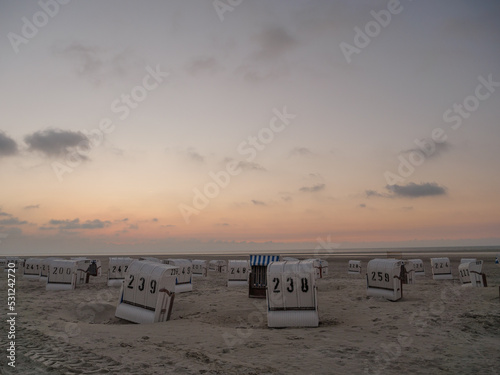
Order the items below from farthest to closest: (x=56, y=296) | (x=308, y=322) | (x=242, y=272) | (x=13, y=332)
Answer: (x=242, y=272)
(x=56, y=296)
(x=308, y=322)
(x=13, y=332)

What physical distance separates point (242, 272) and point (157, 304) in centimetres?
1658

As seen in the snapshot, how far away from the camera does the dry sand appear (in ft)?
27.3

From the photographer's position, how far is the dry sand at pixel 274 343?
8.31 metres

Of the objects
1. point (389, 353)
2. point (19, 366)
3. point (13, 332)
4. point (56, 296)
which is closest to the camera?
point (19, 366)

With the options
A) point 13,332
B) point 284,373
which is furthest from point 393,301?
point 13,332

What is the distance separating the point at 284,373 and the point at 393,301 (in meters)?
13.2

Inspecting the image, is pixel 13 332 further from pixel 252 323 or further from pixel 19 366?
pixel 252 323

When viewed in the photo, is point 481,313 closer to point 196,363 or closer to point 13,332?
point 196,363

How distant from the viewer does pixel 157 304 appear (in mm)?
14469

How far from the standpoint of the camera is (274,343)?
10.7 meters

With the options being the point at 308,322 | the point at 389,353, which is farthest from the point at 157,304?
the point at 389,353

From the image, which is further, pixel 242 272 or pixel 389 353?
pixel 242 272

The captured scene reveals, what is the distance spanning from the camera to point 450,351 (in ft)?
31.7

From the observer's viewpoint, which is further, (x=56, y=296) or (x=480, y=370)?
(x=56, y=296)
